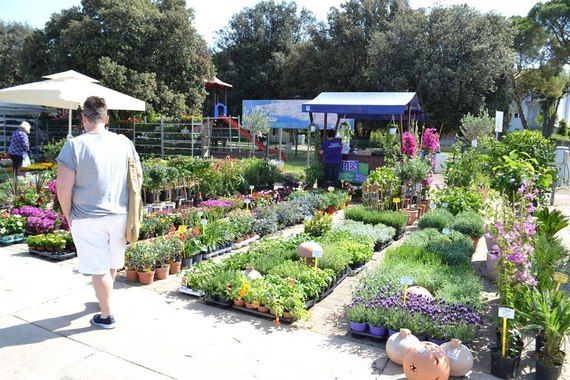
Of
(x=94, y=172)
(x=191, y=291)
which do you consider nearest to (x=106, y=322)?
(x=191, y=291)

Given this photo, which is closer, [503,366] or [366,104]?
[503,366]

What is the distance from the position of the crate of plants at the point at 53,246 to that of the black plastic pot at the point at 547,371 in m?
5.30

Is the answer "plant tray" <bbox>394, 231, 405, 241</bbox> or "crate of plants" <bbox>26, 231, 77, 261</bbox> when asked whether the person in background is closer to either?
"crate of plants" <bbox>26, 231, 77, 261</bbox>

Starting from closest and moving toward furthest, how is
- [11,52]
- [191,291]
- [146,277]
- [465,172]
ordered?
1. [191,291]
2. [146,277]
3. [465,172]
4. [11,52]

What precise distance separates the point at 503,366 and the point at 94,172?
11.1ft

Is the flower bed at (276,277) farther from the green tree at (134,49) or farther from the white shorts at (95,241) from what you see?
the green tree at (134,49)

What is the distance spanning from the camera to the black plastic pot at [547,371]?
11.1 feet

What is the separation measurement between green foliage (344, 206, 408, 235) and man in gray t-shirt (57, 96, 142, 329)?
457 cm

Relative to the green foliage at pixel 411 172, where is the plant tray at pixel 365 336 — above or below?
below

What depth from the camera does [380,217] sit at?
302 inches

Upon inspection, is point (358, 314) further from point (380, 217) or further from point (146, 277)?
point (380, 217)

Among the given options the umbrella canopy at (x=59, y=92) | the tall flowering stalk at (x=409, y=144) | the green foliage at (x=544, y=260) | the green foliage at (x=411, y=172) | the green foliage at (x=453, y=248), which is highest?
the umbrella canopy at (x=59, y=92)

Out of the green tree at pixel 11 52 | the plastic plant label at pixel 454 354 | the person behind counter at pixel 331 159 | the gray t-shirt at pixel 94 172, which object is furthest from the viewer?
the green tree at pixel 11 52

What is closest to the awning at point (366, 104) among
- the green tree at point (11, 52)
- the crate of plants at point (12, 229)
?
the crate of plants at point (12, 229)
